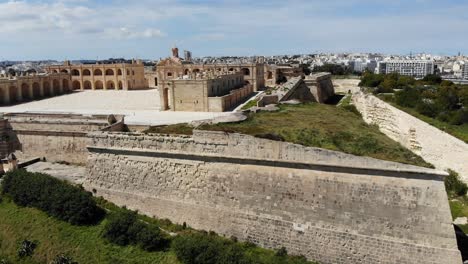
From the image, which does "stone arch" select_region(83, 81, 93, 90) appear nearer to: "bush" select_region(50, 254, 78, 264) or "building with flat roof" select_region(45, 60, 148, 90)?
"building with flat roof" select_region(45, 60, 148, 90)

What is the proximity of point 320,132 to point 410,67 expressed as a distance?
288 feet

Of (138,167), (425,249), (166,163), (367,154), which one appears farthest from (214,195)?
(425,249)

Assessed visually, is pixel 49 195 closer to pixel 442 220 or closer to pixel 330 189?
pixel 330 189

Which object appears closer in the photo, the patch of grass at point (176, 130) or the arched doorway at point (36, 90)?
the patch of grass at point (176, 130)

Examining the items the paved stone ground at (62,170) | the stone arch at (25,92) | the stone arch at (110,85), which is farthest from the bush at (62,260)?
the stone arch at (110,85)

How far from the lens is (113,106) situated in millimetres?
26531

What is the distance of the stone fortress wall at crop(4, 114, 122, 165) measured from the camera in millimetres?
16500

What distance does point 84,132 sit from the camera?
16375 millimetres

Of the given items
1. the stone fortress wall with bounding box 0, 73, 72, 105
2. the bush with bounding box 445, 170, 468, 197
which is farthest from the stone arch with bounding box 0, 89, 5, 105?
the bush with bounding box 445, 170, 468, 197

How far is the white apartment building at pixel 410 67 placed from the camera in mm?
88812

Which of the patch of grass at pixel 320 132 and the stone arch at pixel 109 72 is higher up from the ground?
the stone arch at pixel 109 72

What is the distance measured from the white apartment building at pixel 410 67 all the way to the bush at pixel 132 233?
84537 mm

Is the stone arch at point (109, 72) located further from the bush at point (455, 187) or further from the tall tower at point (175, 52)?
the bush at point (455, 187)

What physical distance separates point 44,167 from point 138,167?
5.77 m
